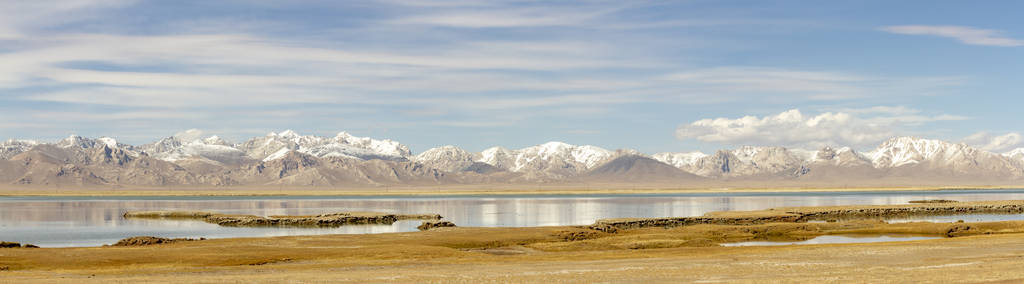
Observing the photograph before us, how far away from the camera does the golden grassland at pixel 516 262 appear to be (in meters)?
35.0

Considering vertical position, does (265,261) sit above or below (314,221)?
above

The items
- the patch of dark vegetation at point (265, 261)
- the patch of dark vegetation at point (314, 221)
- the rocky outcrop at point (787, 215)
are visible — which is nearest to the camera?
the patch of dark vegetation at point (265, 261)

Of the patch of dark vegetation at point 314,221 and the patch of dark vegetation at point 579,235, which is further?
the patch of dark vegetation at point 314,221

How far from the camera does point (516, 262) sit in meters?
44.3

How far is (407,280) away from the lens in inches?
1375

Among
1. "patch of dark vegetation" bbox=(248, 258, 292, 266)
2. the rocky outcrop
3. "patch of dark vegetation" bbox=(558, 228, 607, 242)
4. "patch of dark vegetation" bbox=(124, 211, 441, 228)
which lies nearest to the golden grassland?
"patch of dark vegetation" bbox=(248, 258, 292, 266)

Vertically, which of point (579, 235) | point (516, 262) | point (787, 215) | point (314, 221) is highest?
point (516, 262)

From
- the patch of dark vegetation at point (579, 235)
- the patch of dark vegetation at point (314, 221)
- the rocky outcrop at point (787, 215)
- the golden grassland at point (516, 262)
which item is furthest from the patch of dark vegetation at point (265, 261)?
the patch of dark vegetation at point (314, 221)

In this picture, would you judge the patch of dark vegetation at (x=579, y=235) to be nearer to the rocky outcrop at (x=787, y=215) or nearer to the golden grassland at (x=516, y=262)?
the golden grassland at (x=516, y=262)

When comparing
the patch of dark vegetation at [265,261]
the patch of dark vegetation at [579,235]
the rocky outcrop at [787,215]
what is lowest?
the rocky outcrop at [787,215]

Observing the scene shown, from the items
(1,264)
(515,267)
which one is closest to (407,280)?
(515,267)

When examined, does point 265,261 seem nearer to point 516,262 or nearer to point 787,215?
point 516,262

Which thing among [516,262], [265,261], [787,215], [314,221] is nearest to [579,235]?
[516,262]

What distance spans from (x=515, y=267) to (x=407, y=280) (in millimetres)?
6867
